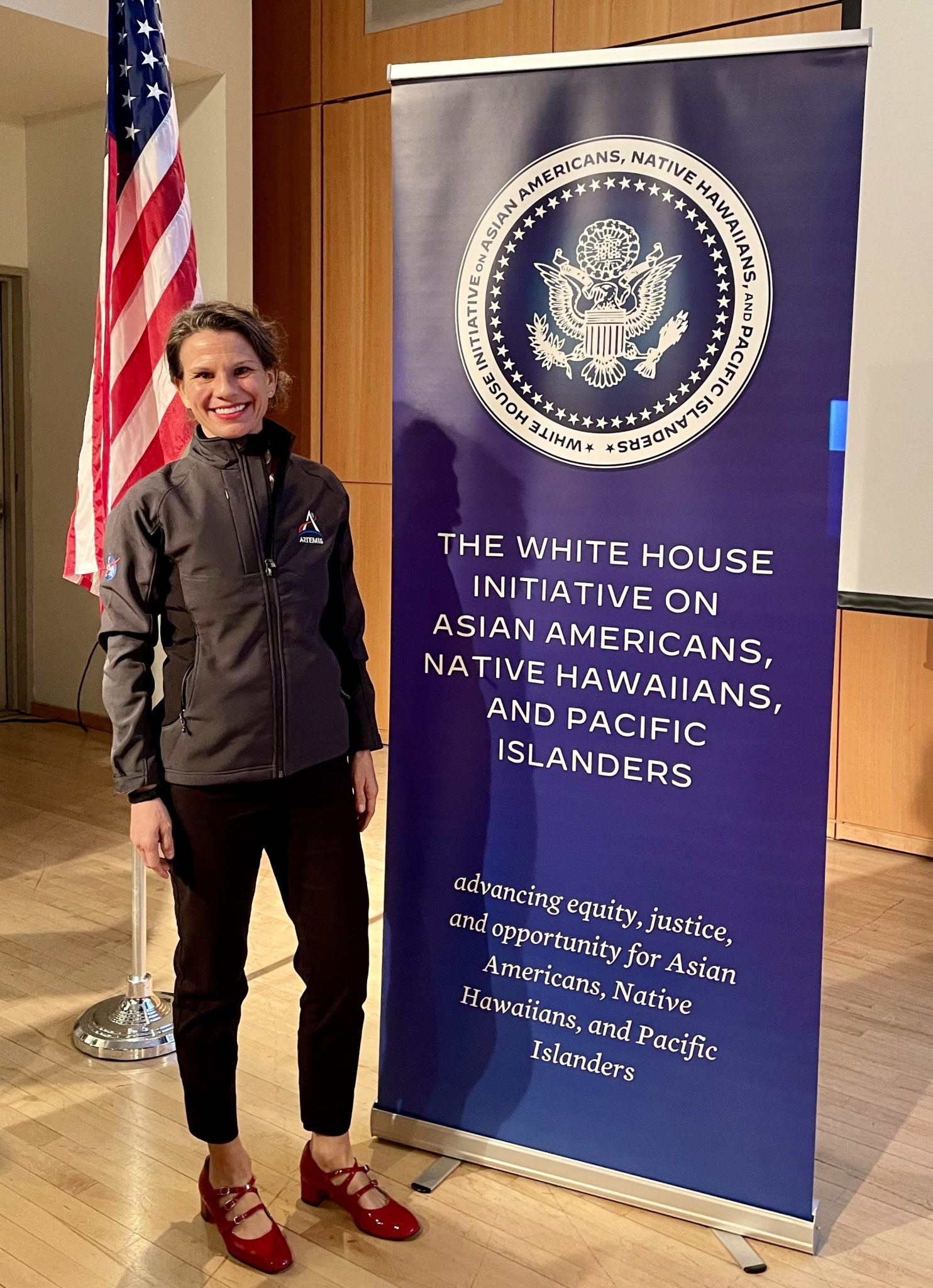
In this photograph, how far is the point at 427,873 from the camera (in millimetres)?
2367

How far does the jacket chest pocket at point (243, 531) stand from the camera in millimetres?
1979

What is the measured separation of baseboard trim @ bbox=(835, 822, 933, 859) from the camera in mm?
4402

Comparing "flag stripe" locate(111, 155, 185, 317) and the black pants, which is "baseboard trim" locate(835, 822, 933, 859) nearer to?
the black pants

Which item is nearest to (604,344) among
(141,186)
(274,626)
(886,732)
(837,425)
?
(837,425)

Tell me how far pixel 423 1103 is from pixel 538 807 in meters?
0.68


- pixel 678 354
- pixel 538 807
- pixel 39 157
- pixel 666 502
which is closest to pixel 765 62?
pixel 678 354

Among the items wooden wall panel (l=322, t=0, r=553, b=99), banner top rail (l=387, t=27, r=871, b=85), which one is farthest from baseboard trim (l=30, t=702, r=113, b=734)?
banner top rail (l=387, t=27, r=871, b=85)

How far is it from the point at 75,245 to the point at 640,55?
4655mm

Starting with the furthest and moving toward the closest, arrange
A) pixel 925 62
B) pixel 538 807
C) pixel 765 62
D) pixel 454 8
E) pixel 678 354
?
pixel 454 8 → pixel 925 62 → pixel 538 807 → pixel 678 354 → pixel 765 62

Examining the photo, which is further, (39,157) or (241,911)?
(39,157)

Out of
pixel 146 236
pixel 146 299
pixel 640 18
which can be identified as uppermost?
pixel 640 18

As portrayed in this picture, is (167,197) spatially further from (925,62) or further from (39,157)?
(39,157)

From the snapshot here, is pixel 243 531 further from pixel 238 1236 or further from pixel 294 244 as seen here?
pixel 294 244

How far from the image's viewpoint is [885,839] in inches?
177
